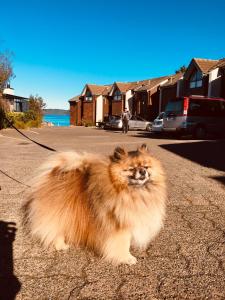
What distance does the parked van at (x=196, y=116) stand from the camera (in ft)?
63.9

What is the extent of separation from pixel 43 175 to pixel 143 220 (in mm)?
1359

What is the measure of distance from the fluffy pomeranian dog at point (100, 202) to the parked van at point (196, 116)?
16.8m

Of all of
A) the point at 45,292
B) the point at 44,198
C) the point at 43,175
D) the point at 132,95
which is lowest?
the point at 45,292

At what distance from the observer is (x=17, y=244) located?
12.6 ft

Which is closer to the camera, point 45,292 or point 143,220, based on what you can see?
point 45,292

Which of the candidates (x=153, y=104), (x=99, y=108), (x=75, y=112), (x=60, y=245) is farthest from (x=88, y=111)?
(x=60, y=245)

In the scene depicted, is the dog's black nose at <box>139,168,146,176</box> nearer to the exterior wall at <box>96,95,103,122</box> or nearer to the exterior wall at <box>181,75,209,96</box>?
the exterior wall at <box>181,75,209,96</box>

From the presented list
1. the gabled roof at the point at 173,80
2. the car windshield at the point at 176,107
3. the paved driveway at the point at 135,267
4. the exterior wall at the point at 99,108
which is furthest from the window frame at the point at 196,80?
the paved driveway at the point at 135,267

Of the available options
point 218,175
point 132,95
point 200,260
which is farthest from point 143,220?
point 132,95

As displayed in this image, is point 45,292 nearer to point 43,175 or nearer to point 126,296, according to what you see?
point 126,296

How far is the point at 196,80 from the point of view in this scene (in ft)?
110

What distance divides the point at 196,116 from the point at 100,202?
17.8 meters

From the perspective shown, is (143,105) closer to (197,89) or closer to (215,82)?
(197,89)

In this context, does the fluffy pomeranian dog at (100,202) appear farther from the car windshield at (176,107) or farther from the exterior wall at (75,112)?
the exterior wall at (75,112)
